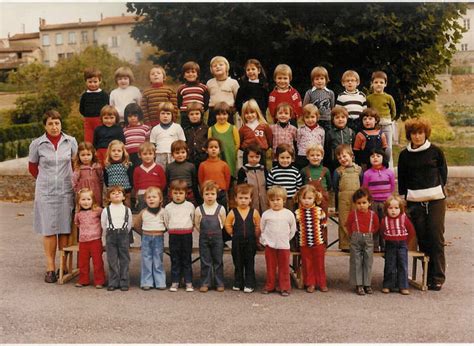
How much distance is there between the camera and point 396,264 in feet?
24.3

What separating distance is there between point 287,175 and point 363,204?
0.89 meters

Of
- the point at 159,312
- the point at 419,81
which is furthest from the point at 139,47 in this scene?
the point at 159,312

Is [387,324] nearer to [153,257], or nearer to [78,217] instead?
[153,257]

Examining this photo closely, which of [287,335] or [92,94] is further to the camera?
[92,94]

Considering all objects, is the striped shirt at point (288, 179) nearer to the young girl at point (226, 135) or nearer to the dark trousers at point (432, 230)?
the young girl at point (226, 135)

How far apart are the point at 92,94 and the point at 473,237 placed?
Result: 20.6 ft

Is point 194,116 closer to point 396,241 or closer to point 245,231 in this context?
point 245,231

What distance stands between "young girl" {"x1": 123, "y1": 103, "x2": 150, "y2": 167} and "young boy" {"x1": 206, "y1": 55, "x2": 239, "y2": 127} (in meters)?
0.87

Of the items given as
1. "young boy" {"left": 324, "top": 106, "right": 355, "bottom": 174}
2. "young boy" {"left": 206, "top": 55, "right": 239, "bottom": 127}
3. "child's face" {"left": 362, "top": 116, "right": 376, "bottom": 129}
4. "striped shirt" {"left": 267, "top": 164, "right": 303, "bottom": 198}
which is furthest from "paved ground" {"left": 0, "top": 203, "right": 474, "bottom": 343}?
"young boy" {"left": 206, "top": 55, "right": 239, "bottom": 127}

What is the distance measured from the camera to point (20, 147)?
17.5 meters

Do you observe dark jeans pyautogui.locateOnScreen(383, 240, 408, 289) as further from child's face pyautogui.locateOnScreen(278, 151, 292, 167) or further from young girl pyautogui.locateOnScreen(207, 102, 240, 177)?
young girl pyautogui.locateOnScreen(207, 102, 240, 177)

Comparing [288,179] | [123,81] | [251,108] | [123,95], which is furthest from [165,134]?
[288,179]

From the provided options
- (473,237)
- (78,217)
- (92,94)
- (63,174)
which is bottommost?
(473,237)

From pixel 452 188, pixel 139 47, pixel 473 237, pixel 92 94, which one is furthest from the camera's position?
pixel 139 47
